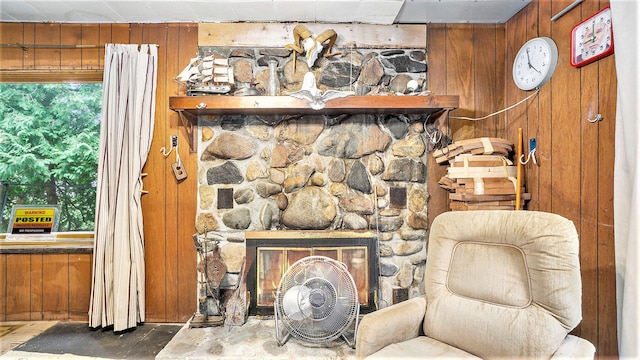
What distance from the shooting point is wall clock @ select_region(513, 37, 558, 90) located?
72.7 inches

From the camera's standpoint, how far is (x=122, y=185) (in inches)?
86.7

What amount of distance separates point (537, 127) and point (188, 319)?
2675 millimetres

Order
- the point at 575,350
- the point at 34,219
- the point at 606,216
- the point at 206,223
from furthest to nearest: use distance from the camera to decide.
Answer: the point at 34,219
the point at 206,223
the point at 606,216
the point at 575,350

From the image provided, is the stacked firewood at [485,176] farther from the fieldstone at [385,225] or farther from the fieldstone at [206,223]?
the fieldstone at [206,223]

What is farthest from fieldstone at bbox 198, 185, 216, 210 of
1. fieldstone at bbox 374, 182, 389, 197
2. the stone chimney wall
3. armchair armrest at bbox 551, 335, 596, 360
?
armchair armrest at bbox 551, 335, 596, 360

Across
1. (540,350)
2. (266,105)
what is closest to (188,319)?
(266,105)

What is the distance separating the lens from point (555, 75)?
1824mm

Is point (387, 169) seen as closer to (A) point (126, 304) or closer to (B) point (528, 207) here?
(B) point (528, 207)

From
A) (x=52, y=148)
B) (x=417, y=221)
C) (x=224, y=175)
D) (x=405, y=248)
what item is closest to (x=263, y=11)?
(x=224, y=175)

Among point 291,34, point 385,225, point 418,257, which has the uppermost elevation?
point 291,34

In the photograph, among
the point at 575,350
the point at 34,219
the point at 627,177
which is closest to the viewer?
the point at 575,350

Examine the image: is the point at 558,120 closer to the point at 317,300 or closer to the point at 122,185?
the point at 317,300

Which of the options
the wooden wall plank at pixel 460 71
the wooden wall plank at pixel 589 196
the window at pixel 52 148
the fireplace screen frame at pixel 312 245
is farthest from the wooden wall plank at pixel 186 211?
the wooden wall plank at pixel 589 196

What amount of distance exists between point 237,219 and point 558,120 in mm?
2090
